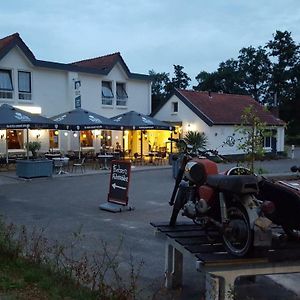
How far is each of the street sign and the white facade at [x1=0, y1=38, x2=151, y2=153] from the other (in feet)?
47.4

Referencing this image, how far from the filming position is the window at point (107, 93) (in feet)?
96.5

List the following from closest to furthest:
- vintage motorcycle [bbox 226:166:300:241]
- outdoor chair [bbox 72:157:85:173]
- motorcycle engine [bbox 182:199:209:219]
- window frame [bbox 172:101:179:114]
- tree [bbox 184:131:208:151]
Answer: vintage motorcycle [bbox 226:166:300:241], motorcycle engine [bbox 182:199:209:219], outdoor chair [bbox 72:157:85:173], tree [bbox 184:131:208:151], window frame [bbox 172:101:179:114]

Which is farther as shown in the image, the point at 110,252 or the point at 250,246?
the point at 110,252

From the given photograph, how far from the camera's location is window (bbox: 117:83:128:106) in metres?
30.5

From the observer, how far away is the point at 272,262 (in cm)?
420

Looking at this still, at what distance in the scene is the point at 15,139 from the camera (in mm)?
24719

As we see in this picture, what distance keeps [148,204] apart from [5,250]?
21.2ft

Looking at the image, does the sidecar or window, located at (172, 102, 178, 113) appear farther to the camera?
window, located at (172, 102, 178, 113)

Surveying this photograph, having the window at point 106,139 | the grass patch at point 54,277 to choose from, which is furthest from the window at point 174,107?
the grass patch at point 54,277

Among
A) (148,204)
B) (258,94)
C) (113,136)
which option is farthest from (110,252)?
(258,94)

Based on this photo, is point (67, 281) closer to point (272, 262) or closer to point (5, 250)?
point (5, 250)

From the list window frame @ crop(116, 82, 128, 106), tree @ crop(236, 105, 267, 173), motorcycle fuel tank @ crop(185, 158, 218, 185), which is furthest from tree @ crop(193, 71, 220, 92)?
motorcycle fuel tank @ crop(185, 158, 218, 185)

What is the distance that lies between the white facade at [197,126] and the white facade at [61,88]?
250cm

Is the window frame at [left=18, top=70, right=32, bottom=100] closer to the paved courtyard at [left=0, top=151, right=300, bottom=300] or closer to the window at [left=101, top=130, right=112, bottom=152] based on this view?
the window at [left=101, top=130, right=112, bottom=152]
